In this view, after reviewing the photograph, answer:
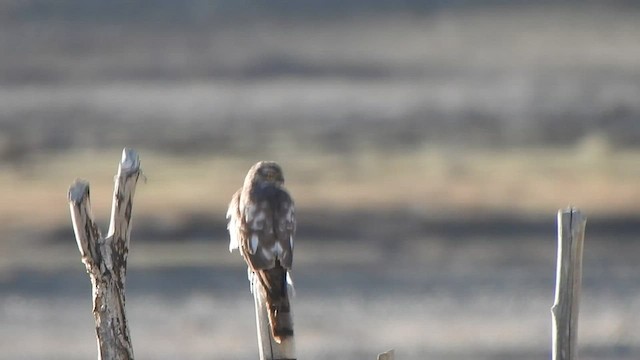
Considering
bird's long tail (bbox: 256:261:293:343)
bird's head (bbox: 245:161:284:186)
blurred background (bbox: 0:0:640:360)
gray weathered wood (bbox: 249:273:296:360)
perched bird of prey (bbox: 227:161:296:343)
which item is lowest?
gray weathered wood (bbox: 249:273:296:360)

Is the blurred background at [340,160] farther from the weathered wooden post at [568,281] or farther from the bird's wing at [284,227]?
the weathered wooden post at [568,281]

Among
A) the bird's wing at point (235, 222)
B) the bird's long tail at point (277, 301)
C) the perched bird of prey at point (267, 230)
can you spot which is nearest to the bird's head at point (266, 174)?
the perched bird of prey at point (267, 230)

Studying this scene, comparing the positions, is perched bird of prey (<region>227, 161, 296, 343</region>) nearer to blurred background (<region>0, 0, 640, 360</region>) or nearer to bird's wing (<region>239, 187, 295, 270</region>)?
bird's wing (<region>239, 187, 295, 270</region>)

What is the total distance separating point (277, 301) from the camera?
7.49 meters

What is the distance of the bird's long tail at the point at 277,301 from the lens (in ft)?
23.9

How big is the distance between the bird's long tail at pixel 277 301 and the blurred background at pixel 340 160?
4.51 metres

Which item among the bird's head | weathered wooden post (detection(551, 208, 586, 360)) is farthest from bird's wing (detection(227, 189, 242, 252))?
weathered wooden post (detection(551, 208, 586, 360))

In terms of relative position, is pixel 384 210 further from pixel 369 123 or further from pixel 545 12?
pixel 545 12

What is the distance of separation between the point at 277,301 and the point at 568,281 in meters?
1.13

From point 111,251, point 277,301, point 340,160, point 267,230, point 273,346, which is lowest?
point 273,346

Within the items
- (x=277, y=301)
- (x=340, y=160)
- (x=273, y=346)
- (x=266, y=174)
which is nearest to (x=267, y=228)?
(x=266, y=174)

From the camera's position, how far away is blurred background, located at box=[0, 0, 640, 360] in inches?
528

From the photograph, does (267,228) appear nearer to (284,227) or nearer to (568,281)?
(284,227)

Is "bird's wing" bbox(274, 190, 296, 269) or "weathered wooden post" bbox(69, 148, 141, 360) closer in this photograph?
"weathered wooden post" bbox(69, 148, 141, 360)
